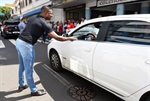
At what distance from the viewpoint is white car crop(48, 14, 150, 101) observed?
2625 mm

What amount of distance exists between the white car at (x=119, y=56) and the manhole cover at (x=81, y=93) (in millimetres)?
414

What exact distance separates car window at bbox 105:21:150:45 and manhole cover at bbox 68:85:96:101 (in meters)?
1.31

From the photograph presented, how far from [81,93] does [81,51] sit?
0.94 m

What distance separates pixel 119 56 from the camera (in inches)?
115

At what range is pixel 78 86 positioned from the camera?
4.29m

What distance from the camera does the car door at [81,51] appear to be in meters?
3.62

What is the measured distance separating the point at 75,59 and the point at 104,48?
104cm

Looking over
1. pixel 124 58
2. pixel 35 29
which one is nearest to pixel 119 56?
pixel 124 58

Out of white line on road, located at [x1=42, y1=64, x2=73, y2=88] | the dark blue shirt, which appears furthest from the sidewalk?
the dark blue shirt

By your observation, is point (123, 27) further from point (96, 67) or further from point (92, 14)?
point (92, 14)

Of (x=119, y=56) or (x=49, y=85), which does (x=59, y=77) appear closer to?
(x=49, y=85)

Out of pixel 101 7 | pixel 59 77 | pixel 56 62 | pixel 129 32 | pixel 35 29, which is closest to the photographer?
pixel 129 32

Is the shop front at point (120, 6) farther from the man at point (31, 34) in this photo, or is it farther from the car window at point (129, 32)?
the man at point (31, 34)

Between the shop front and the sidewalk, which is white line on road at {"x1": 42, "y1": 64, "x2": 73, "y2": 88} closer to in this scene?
the sidewalk
